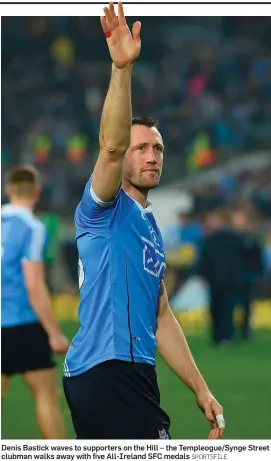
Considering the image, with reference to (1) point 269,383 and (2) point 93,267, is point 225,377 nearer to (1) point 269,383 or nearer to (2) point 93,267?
(1) point 269,383

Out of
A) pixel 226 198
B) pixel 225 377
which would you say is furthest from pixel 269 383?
pixel 226 198

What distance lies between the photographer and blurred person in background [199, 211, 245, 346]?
1502 cm

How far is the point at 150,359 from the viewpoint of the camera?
449 cm

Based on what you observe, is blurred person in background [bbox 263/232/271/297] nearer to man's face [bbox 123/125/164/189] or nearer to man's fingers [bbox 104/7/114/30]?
man's face [bbox 123/125/164/189]

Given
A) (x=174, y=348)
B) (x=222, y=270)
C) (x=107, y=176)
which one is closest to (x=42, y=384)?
(x=174, y=348)

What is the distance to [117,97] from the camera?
13.6ft

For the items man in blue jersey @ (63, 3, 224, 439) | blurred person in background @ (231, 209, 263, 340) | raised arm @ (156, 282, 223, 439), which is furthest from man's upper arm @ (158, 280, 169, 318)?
blurred person in background @ (231, 209, 263, 340)

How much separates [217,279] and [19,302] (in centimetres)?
823

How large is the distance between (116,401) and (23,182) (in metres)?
3.48

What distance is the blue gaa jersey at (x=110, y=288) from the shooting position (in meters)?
4.40

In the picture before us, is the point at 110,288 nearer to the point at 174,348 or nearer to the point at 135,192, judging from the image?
the point at 135,192

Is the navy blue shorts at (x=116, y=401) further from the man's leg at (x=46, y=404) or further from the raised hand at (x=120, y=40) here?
the man's leg at (x=46, y=404)

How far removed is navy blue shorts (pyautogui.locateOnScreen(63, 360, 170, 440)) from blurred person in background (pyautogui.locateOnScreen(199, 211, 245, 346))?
10479 millimetres
